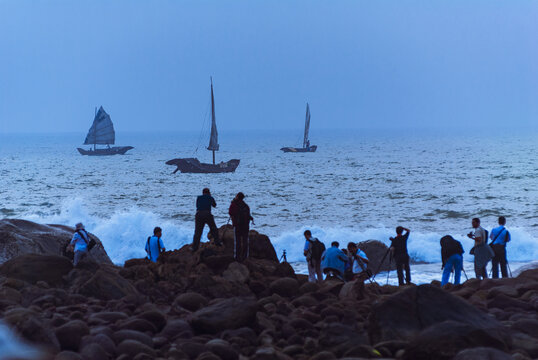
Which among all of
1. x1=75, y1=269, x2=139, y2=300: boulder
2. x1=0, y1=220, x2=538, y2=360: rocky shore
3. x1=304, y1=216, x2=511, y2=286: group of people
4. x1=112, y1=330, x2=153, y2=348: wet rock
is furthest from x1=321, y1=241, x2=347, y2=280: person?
x1=112, y1=330, x2=153, y2=348: wet rock

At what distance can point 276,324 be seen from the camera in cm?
939

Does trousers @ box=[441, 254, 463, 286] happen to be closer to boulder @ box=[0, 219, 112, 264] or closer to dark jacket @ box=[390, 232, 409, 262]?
dark jacket @ box=[390, 232, 409, 262]

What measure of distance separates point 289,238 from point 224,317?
29.3m

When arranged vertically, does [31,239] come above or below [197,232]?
below

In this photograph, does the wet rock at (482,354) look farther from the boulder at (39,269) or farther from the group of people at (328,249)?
the boulder at (39,269)

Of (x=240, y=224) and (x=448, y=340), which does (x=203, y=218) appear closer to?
(x=240, y=224)

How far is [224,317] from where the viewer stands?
9062mm

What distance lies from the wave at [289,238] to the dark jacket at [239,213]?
61.6 feet

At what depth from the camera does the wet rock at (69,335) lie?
813 centimetres

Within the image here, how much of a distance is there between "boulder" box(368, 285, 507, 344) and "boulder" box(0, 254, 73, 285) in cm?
686

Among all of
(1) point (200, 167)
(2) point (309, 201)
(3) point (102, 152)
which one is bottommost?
(2) point (309, 201)

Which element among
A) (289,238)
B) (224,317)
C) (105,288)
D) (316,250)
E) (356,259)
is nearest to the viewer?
(224,317)

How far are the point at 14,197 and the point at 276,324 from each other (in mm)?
68627

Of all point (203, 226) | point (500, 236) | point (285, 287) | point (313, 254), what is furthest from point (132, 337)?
point (500, 236)
